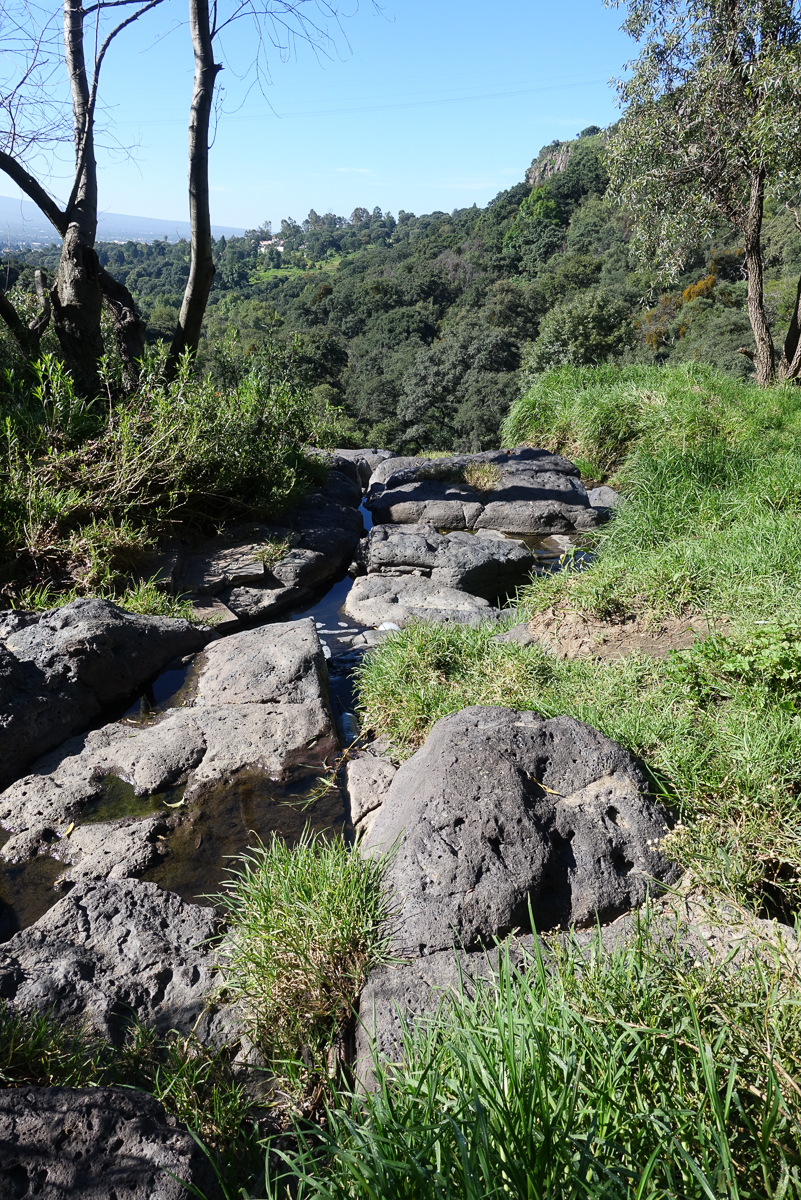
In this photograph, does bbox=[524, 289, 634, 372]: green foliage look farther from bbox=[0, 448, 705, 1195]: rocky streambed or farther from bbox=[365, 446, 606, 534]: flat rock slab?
bbox=[0, 448, 705, 1195]: rocky streambed

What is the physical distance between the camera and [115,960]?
236cm

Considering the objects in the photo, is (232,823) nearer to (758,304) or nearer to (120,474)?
(120,474)

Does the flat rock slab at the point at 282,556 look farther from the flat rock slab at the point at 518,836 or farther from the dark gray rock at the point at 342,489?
the flat rock slab at the point at 518,836

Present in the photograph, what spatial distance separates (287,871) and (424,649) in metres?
1.90

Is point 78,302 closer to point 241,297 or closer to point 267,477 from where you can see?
point 267,477

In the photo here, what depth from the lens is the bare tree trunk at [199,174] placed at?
21.1ft

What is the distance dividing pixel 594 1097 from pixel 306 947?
3.37 ft

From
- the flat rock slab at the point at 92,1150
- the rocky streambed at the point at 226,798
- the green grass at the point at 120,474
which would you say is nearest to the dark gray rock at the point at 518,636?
the rocky streambed at the point at 226,798

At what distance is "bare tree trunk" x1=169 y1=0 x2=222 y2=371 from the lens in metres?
6.44

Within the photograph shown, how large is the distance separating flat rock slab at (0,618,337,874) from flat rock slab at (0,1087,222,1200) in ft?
4.64

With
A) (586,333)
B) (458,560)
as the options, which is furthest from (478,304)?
(458,560)

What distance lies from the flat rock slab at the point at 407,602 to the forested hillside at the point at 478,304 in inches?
138

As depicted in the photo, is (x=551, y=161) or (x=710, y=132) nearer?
(x=710, y=132)

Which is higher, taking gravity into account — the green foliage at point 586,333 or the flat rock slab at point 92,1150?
the green foliage at point 586,333
